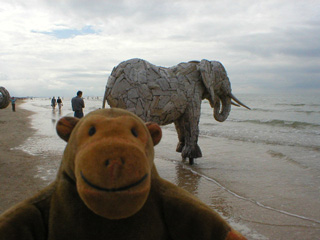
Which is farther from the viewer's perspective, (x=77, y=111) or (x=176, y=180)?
(x=77, y=111)

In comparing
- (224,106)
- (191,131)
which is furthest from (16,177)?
(224,106)

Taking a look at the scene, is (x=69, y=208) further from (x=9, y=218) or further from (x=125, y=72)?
(x=125, y=72)

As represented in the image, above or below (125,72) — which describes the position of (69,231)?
below

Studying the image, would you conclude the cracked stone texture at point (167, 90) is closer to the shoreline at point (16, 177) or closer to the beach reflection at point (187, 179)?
the beach reflection at point (187, 179)

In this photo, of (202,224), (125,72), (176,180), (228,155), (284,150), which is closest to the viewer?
(202,224)

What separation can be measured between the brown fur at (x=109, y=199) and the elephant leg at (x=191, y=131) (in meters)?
4.24

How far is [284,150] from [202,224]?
8309 mm

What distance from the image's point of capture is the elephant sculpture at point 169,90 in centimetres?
484

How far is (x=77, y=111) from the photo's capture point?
8.33 m

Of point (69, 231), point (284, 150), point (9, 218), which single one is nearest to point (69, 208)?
point (69, 231)

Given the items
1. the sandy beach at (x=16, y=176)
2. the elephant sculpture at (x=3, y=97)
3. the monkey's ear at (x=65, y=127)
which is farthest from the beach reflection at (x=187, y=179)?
the elephant sculpture at (x=3, y=97)

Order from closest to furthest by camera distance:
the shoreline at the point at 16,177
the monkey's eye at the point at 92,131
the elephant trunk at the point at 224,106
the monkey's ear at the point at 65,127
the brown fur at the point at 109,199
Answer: the brown fur at the point at 109,199 → the monkey's eye at the point at 92,131 → the monkey's ear at the point at 65,127 → the shoreline at the point at 16,177 → the elephant trunk at the point at 224,106

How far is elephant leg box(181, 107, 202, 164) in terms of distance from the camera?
5.92m

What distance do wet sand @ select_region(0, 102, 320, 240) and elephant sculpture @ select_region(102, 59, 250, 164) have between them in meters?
0.80
